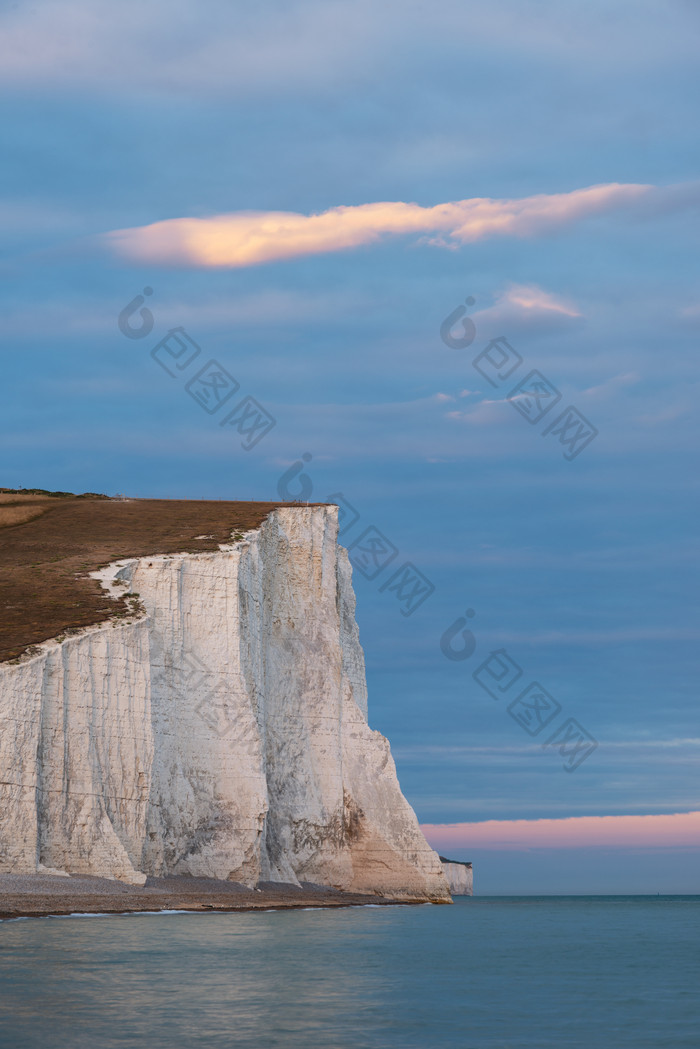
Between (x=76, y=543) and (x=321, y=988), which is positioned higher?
(x=76, y=543)

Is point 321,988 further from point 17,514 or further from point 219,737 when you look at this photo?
point 17,514

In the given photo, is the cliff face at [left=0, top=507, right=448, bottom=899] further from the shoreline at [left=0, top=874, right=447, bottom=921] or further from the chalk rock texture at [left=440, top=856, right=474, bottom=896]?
the chalk rock texture at [left=440, top=856, right=474, bottom=896]

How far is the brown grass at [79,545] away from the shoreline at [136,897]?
8.20 metres

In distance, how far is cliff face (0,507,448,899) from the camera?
43.3 meters

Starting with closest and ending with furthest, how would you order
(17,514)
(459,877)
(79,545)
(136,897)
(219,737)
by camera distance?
(136,897)
(219,737)
(79,545)
(17,514)
(459,877)

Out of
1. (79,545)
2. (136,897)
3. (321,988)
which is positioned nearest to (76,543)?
(79,545)

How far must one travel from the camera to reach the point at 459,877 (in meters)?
125

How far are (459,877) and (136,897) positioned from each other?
8834cm

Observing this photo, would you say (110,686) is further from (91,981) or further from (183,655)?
(91,981)

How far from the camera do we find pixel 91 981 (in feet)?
80.8

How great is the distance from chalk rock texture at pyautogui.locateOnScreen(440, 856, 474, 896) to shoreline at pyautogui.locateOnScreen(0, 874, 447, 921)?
227ft

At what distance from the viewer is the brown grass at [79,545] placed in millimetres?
46969

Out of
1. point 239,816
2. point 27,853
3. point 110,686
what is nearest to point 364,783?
point 239,816

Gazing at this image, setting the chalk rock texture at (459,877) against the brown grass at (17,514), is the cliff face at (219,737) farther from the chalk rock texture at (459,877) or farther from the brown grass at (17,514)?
the chalk rock texture at (459,877)
